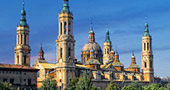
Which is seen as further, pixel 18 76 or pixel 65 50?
pixel 65 50

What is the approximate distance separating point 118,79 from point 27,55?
4218 centimetres

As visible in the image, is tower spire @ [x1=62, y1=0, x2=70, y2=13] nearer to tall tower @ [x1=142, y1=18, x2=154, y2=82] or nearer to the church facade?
the church facade

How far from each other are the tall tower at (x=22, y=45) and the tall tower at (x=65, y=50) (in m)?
13.2

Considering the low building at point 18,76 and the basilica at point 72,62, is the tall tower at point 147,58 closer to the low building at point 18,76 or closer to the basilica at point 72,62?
the basilica at point 72,62

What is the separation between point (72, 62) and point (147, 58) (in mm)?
55588

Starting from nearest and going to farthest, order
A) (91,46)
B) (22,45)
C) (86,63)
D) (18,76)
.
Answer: (18,76)
(22,45)
(86,63)
(91,46)

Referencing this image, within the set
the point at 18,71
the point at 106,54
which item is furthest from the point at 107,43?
the point at 18,71

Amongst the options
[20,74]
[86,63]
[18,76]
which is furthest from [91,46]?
[18,76]

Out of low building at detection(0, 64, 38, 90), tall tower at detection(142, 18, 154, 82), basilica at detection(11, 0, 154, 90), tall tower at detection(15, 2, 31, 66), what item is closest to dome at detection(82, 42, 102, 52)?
basilica at detection(11, 0, 154, 90)

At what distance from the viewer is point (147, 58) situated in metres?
166

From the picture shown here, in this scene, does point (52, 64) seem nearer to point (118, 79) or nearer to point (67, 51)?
point (67, 51)

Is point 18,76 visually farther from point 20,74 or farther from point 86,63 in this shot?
point 86,63

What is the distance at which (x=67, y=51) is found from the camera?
12050 centimetres

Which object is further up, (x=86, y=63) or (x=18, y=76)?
(x=86, y=63)
